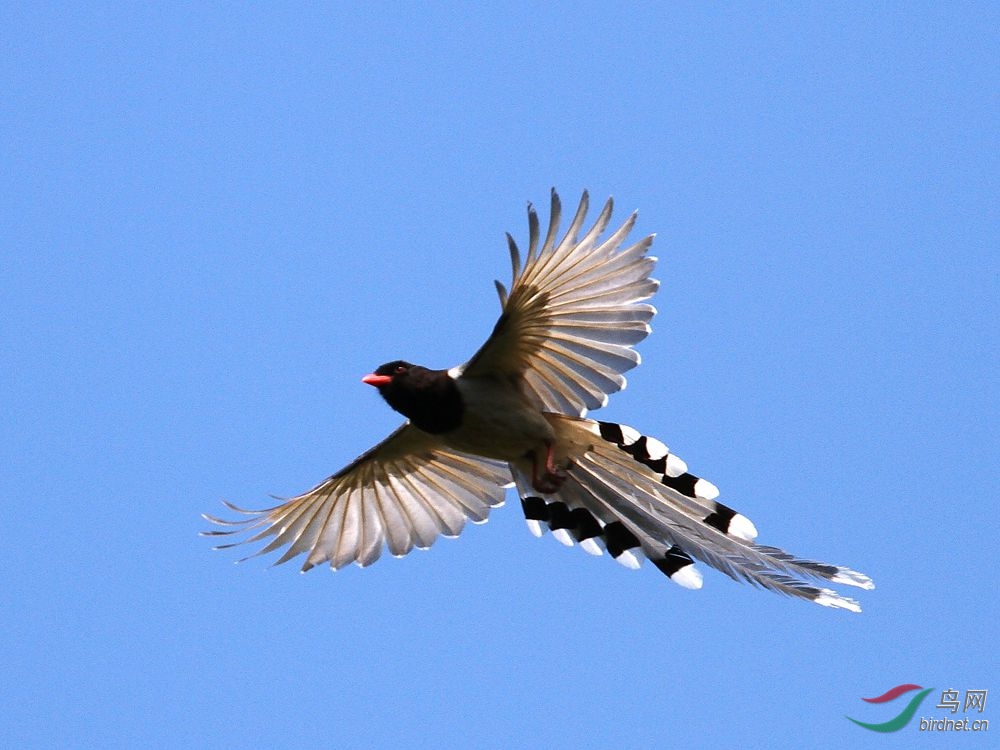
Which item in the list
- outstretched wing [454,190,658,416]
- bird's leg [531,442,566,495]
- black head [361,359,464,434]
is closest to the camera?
outstretched wing [454,190,658,416]

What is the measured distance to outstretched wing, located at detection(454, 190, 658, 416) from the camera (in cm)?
827

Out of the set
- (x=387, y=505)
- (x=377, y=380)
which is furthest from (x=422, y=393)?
(x=387, y=505)

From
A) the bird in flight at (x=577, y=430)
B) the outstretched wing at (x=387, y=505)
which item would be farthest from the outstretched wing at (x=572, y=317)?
the outstretched wing at (x=387, y=505)

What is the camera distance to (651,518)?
29.6 ft

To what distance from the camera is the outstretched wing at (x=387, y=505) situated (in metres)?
10.1

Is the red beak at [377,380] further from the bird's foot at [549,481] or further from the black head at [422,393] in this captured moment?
the bird's foot at [549,481]

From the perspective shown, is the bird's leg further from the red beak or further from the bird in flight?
the red beak

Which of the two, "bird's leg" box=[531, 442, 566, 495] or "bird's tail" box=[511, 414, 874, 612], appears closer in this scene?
"bird's tail" box=[511, 414, 874, 612]

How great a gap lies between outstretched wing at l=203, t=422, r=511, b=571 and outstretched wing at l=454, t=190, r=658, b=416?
1203mm

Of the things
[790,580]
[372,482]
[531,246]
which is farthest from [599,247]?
[372,482]

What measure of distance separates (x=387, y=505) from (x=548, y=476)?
1584 mm

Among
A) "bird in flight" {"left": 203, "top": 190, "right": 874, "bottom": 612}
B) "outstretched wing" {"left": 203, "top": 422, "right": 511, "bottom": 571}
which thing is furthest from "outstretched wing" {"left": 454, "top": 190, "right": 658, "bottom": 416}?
"outstretched wing" {"left": 203, "top": 422, "right": 511, "bottom": 571}

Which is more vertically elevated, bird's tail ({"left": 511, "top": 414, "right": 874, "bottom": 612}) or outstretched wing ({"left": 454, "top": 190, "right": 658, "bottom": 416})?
outstretched wing ({"left": 454, "top": 190, "right": 658, "bottom": 416})

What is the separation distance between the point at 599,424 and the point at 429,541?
1.80m
